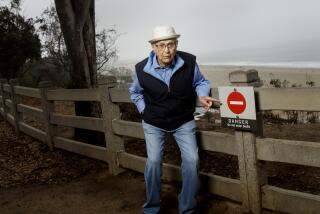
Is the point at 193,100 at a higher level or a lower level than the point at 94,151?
higher

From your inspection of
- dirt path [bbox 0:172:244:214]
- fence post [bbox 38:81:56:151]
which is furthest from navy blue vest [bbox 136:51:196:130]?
fence post [bbox 38:81:56:151]

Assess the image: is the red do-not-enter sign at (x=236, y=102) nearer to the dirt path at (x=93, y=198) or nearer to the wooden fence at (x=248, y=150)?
the wooden fence at (x=248, y=150)

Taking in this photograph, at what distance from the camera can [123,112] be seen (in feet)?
36.8

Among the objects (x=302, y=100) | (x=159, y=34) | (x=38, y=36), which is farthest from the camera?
(x=38, y=36)

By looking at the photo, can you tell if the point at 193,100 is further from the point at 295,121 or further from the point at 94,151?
the point at 295,121

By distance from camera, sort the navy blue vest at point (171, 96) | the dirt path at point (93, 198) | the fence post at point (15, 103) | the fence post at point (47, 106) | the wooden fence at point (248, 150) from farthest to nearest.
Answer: the fence post at point (15, 103) → the fence post at point (47, 106) → the dirt path at point (93, 198) → the navy blue vest at point (171, 96) → the wooden fence at point (248, 150)

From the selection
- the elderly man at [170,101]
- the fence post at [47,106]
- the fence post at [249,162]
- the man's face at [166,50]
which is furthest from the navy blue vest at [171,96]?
the fence post at [47,106]

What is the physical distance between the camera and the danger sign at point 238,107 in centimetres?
438

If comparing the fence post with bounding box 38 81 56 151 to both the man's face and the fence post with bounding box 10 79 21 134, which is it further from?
the man's face

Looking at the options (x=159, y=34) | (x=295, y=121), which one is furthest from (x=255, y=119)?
Answer: (x=295, y=121)

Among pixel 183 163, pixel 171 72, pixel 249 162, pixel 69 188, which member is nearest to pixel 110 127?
pixel 69 188

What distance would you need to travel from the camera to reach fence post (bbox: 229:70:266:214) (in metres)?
4.46

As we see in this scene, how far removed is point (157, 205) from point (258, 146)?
1176 millimetres

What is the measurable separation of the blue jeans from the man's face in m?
0.67
